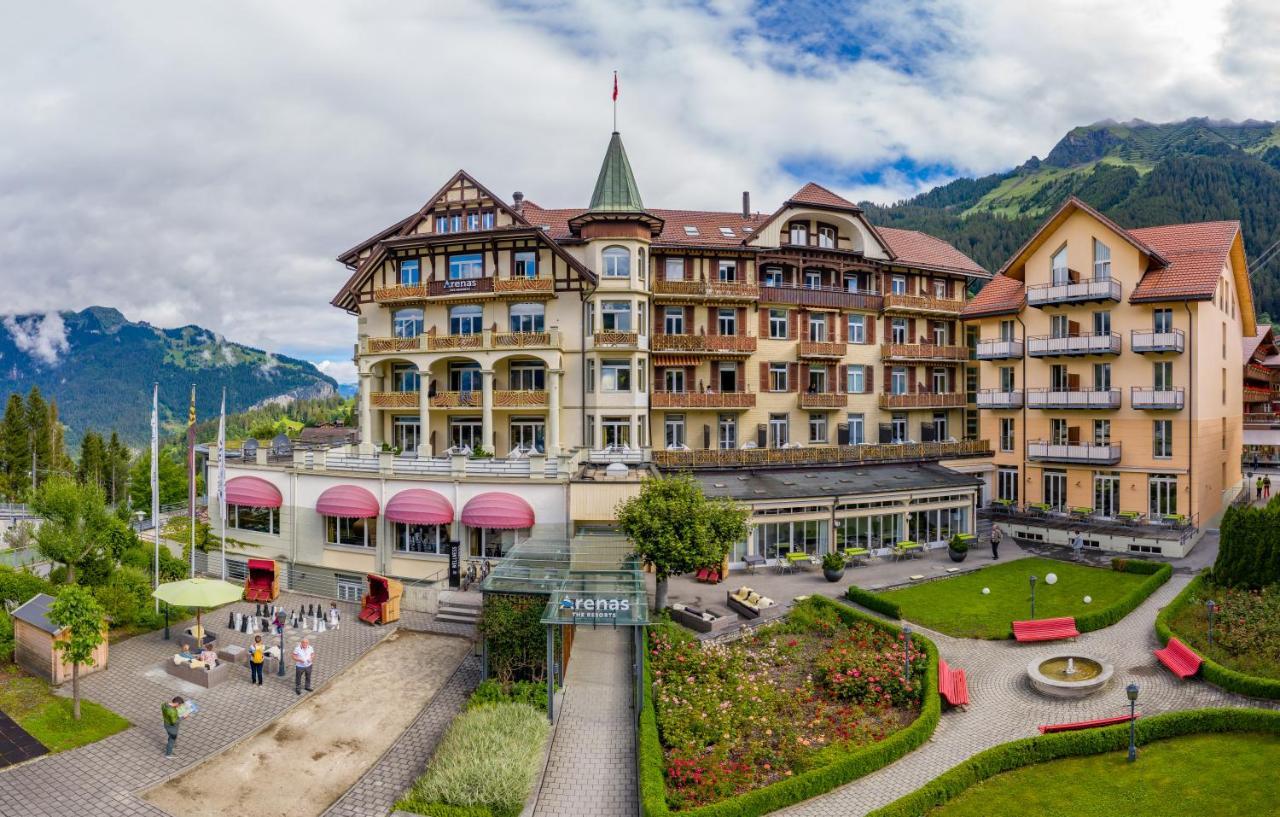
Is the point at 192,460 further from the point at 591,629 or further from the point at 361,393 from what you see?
the point at 591,629

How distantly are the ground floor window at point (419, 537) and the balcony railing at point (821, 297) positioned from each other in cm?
2359

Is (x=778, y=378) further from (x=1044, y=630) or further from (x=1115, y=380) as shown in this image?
(x=1044, y=630)

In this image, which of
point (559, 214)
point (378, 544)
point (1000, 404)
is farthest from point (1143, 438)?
point (378, 544)

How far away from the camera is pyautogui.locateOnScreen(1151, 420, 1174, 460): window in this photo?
3800 centimetres

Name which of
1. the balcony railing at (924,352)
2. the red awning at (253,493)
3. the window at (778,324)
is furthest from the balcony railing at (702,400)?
the red awning at (253,493)

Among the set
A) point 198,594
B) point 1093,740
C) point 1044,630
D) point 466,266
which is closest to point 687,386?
A: point 466,266

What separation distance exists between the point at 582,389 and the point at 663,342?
5.55 m

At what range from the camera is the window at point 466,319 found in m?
40.9

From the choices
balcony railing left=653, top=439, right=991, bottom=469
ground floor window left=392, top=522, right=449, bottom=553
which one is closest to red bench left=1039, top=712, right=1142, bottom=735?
balcony railing left=653, top=439, right=991, bottom=469

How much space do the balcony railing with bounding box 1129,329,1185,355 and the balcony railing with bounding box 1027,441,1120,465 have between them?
18.3 ft

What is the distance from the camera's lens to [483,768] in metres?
15.9

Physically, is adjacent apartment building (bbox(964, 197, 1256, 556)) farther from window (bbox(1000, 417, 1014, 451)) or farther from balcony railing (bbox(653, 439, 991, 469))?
balcony railing (bbox(653, 439, 991, 469))

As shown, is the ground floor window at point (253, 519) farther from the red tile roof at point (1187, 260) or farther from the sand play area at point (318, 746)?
the red tile roof at point (1187, 260)

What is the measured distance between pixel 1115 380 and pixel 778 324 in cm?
1929
